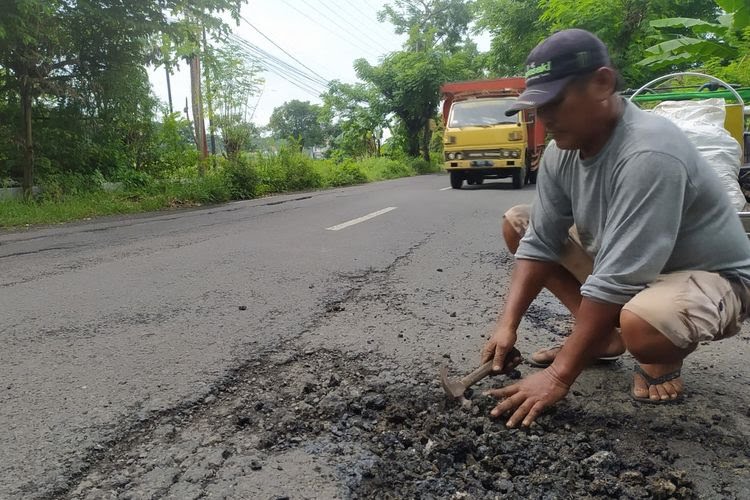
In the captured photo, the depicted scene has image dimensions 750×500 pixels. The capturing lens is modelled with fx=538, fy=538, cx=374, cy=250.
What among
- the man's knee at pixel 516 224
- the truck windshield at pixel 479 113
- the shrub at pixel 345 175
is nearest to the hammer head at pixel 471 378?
the man's knee at pixel 516 224

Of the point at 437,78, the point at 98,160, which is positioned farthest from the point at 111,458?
the point at 437,78

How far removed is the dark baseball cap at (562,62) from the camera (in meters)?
1.58

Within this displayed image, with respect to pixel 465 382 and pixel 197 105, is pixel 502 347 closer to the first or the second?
pixel 465 382

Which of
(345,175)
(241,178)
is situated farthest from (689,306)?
(345,175)

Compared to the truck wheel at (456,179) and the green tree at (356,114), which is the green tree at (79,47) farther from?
the green tree at (356,114)

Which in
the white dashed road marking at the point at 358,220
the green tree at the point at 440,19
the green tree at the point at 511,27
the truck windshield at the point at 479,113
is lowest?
the white dashed road marking at the point at 358,220

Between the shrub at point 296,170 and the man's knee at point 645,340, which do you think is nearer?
the man's knee at point 645,340

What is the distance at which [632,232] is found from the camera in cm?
155

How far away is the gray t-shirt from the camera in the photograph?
154cm

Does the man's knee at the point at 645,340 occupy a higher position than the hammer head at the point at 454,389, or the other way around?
the man's knee at the point at 645,340

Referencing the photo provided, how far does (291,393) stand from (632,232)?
1262 mm

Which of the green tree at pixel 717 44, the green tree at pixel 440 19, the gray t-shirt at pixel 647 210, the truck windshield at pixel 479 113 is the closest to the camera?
the gray t-shirt at pixel 647 210

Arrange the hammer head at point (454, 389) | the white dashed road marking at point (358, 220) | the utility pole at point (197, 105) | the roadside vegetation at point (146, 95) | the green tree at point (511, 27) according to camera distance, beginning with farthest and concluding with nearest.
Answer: the green tree at point (511, 27) < the utility pole at point (197, 105) < the roadside vegetation at point (146, 95) < the white dashed road marking at point (358, 220) < the hammer head at point (454, 389)

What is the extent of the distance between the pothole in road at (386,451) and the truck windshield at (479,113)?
10.7 m
